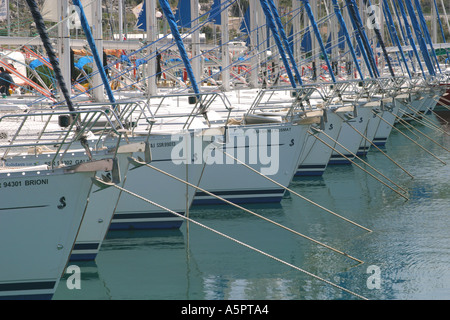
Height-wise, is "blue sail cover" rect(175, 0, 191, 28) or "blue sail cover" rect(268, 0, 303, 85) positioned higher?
"blue sail cover" rect(175, 0, 191, 28)

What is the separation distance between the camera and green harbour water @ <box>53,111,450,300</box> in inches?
435

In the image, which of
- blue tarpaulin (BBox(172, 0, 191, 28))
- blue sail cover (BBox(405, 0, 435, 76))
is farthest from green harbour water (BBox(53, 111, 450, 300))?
blue sail cover (BBox(405, 0, 435, 76))

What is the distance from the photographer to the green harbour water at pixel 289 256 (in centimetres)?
1105

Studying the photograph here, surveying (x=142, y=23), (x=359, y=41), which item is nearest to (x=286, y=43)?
(x=359, y=41)

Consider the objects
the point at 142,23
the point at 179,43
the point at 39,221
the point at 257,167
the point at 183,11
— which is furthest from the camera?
the point at 142,23

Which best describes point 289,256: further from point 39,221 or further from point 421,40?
point 421,40

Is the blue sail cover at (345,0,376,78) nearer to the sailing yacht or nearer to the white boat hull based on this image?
the white boat hull

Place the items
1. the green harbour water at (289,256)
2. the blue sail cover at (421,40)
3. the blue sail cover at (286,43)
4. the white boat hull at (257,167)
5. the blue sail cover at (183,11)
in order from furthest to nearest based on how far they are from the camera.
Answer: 1. the blue sail cover at (421,40)
2. the blue sail cover at (183,11)
3. the blue sail cover at (286,43)
4. the white boat hull at (257,167)
5. the green harbour water at (289,256)

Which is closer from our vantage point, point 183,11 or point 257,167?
point 257,167

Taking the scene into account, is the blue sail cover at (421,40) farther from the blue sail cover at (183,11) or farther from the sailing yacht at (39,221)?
the sailing yacht at (39,221)

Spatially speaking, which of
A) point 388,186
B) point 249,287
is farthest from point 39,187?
point 388,186

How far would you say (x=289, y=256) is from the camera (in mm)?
12891

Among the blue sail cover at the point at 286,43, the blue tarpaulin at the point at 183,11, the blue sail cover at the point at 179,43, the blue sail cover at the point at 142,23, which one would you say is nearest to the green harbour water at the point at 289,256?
the blue sail cover at the point at 179,43

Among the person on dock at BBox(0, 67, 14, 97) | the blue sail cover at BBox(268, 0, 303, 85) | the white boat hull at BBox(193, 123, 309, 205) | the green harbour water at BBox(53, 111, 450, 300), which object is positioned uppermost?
the blue sail cover at BBox(268, 0, 303, 85)
